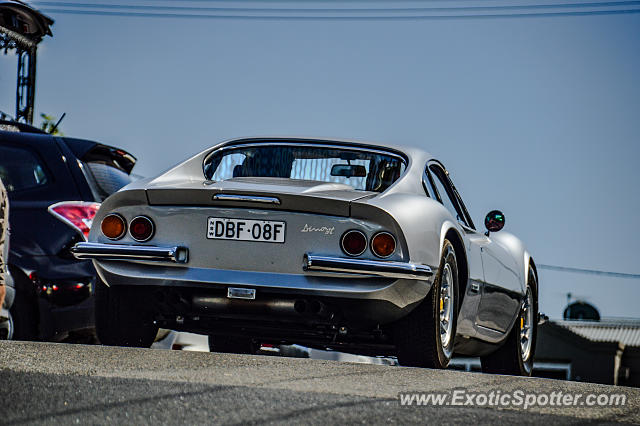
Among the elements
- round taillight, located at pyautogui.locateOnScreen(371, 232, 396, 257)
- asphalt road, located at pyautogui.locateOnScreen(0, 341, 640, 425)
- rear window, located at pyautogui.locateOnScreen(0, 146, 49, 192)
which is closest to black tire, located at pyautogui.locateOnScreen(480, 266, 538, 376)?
asphalt road, located at pyautogui.locateOnScreen(0, 341, 640, 425)

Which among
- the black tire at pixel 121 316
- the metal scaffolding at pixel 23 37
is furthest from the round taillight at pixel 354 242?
the metal scaffolding at pixel 23 37

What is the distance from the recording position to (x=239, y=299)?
6051 millimetres

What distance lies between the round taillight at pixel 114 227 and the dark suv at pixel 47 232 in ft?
4.52

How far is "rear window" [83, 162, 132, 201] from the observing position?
26.6 ft

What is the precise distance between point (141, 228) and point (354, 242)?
3.95ft

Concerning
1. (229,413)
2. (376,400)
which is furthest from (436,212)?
(229,413)

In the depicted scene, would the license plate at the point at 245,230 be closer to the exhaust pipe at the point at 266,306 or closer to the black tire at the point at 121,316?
the exhaust pipe at the point at 266,306

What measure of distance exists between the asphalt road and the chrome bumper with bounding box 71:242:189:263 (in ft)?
1.70

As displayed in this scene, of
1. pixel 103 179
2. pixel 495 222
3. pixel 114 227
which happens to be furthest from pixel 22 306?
pixel 495 222

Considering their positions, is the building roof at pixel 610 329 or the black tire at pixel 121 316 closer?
the black tire at pixel 121 316

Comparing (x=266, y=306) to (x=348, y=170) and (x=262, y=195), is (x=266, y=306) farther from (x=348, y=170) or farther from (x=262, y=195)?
(x=348, y=170)

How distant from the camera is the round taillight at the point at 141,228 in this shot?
6241 mm

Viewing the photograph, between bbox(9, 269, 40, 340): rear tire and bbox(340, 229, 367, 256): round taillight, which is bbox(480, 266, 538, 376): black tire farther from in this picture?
bbox(9, 269, 40, 340): rear tire

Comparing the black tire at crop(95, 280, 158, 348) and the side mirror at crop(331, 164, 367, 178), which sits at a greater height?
the side mirror at crop(331, 164, 367, 178)
